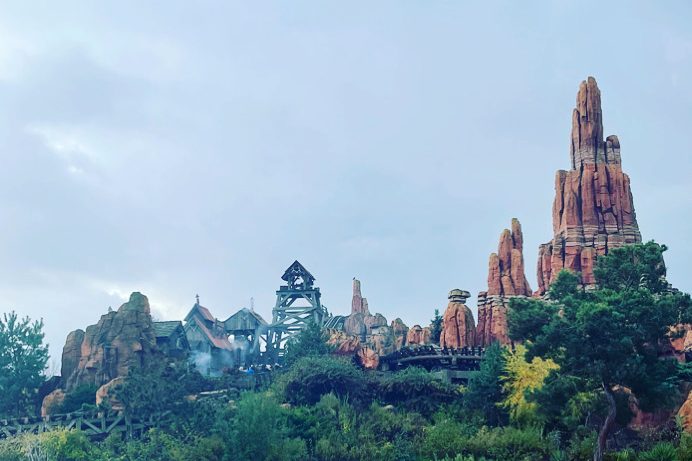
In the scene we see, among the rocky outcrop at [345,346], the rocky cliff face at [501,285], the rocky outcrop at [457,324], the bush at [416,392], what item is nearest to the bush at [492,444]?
the bush at [416,392]

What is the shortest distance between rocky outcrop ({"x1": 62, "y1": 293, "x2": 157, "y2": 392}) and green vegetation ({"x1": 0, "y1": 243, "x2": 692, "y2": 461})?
10.0ft

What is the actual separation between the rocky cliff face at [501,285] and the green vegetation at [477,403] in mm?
12003

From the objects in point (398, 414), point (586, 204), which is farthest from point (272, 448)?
point (586, 204)

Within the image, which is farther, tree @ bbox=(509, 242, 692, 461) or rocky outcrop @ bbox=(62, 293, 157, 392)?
rocky outcrop @ bbox=(62, 293, 157, 392)

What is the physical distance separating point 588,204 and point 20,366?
Answer: 135ft

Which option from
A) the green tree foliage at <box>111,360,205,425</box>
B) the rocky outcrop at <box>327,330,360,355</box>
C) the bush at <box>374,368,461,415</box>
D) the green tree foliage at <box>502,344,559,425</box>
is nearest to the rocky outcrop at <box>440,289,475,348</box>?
the rocky outcrop at <box>327,330,360,355</box>

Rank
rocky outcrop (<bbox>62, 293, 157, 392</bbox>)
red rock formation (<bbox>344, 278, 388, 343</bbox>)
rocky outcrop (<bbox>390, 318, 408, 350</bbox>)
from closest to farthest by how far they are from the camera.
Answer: rocky outcrop (<bbox>62, 293, 157, 392</bbox>)
rocky outcrop (<bbox>390, 318, 408, 350</bbox>)
red rock formation (<bbox>344, 278, 388, 343</bbox>)

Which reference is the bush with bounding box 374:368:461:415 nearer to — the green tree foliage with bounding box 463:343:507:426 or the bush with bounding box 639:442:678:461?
the green tree foliage with bounding box 463:343:507:426

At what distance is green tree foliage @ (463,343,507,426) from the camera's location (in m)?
48.8

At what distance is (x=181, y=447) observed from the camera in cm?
4334

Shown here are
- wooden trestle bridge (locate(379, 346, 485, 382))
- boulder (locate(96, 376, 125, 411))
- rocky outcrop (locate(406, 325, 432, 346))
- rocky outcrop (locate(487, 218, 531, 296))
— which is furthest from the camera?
rocky outcrop (locate(406, 325, 432, 346))

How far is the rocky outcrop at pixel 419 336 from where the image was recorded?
6844cm

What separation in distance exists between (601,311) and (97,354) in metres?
31.3

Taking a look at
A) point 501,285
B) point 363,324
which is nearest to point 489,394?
point 501,285
